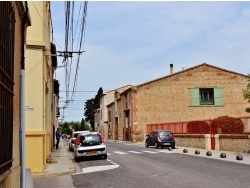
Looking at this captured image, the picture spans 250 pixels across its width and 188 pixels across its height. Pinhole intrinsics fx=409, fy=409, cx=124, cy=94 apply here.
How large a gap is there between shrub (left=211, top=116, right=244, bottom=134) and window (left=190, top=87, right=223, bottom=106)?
70.4 ft

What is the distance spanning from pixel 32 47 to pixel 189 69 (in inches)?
1451

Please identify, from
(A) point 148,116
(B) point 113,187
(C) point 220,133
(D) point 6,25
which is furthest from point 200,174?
(A) point 148,116

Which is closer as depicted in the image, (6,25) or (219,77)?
(6,25)

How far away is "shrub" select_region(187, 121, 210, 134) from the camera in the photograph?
30.1 m

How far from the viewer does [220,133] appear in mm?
27875

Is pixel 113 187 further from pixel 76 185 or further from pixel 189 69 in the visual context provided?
pixel 189 69

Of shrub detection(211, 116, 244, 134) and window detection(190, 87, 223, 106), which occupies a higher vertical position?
window detection(190, 87, 223, 106)

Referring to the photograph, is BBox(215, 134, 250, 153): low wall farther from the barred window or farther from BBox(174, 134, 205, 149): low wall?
Answer: the barred window

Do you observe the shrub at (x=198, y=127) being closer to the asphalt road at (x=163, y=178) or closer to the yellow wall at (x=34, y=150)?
the asphalt road at (x=163, y=178)

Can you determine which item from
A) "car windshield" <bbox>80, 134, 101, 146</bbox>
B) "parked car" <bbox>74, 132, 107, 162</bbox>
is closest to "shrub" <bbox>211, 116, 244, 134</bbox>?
"parked car" <bbox>74, 132, 107, 162</bbox>

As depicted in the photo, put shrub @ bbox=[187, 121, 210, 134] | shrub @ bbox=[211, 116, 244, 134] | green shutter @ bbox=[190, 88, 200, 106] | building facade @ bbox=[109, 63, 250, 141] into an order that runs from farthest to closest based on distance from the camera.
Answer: green shutter @ bbox=[190, 88, 200, 106] → building facade @ bbox=[109, 63, 250, 141] → shrub @ bbox=[187, 121, 210, 134] → shrub @ bbox=[211, 116, 244, 134]

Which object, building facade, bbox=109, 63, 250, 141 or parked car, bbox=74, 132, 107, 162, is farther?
building facade, bbox=109, 63, 250, 141

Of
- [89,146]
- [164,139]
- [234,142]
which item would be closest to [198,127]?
[164,139]

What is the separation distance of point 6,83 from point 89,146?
14.4 m
